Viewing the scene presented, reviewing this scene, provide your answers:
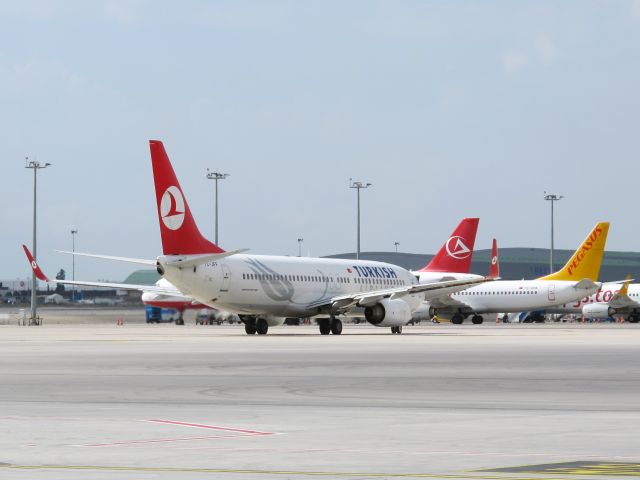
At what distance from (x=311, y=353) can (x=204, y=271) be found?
19534mm

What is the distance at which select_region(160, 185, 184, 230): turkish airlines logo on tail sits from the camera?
188 ft

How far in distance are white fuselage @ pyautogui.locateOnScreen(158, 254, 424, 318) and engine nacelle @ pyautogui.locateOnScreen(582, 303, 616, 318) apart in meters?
46.0

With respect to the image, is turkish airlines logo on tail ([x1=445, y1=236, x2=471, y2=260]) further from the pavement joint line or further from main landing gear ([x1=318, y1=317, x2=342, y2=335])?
the pavement joint line

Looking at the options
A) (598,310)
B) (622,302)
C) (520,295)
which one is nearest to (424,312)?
(520,295)

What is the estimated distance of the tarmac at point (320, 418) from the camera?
1271cm

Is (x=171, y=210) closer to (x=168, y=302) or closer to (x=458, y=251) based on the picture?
(x=458, y=251)

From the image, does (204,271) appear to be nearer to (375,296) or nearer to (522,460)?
(375,296)

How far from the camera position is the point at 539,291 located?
10506cm

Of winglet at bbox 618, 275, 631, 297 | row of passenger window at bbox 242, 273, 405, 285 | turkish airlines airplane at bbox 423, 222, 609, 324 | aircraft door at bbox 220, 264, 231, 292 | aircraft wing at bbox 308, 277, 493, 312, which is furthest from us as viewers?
winglet at bbox 618, 275, 631, 297

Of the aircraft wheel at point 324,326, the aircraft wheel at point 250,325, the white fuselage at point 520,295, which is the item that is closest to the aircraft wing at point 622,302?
the white fuselage at point 520,295

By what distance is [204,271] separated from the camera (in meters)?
58.7

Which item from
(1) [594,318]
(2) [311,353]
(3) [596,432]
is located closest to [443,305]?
(1) [594,318]

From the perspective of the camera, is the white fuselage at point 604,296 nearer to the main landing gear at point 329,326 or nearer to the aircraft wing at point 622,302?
the aircraft wing at point 622,302

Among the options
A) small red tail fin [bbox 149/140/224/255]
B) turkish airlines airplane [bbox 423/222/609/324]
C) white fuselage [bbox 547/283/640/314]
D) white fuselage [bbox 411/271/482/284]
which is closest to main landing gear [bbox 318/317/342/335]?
small red tail fin [bbox 149/140/224/255]
